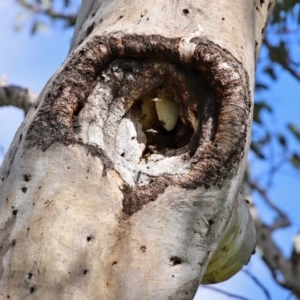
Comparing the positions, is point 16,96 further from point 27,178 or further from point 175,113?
point 27,178

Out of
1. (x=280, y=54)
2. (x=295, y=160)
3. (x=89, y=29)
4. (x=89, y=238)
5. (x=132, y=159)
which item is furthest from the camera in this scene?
(x=295, y=160)

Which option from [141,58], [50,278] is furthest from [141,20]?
[50,278]

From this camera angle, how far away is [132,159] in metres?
1.35

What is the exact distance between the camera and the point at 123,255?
123 cm

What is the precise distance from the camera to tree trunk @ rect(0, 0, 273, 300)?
1.21 meters

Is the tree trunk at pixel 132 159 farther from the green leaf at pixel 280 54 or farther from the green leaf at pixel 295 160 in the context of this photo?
the green leaf at pixel 295 160

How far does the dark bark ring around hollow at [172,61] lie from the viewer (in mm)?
1288

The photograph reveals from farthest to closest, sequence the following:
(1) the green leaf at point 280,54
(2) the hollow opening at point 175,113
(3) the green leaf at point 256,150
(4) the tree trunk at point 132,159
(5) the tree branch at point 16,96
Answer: (1) the green leaf at point 280,54
(3) the green leaf at point 256,150
(5) the tree branch at point 16,96
(2) the hollow opening at point 175,113
(4) the tree trunk at point 132,159

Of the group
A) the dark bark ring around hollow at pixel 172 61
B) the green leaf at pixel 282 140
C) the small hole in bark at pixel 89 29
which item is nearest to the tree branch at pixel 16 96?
the small hole in bark at pixel 89 29

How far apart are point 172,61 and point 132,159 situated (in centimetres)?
17

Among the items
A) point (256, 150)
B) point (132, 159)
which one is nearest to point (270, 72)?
point (256, 150)

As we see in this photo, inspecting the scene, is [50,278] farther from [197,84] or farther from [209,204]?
[197,84]

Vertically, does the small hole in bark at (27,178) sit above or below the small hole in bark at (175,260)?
above

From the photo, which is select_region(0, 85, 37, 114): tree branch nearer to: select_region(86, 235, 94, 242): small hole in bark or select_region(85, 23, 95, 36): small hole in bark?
select_region(85, 23, 95, 36): small hole in bark
